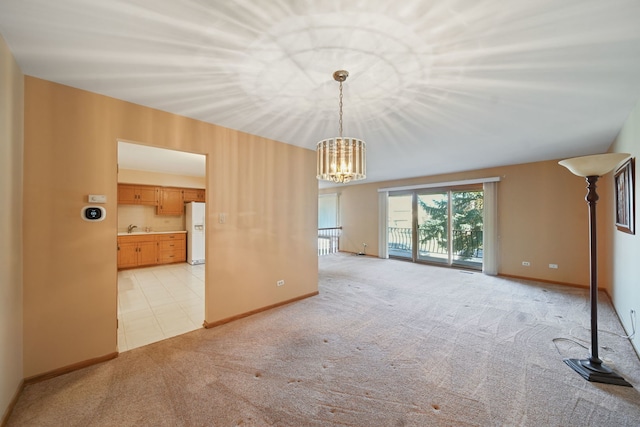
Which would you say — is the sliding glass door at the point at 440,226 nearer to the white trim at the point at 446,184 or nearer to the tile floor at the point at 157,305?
the white trim at the point at 446,184

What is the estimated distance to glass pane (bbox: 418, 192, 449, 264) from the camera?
243 inches

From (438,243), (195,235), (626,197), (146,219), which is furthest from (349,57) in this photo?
(146,219)

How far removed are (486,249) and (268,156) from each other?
16.6ft

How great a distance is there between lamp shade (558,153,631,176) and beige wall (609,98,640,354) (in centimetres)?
59

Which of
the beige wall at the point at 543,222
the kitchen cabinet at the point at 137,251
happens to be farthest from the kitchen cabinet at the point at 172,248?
the beige wall at the point at 543,222

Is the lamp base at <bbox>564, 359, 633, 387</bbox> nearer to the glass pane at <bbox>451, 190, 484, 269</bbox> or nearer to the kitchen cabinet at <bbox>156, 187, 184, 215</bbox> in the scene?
the glass pane at <bbox>451, 190, 484, 269</bbox>

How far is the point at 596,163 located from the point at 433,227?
4.47m

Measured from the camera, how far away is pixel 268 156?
11.3ft

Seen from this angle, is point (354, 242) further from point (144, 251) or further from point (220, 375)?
point (220, 375)

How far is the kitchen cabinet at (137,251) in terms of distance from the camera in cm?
568

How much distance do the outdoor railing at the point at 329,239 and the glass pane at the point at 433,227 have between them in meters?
2.85

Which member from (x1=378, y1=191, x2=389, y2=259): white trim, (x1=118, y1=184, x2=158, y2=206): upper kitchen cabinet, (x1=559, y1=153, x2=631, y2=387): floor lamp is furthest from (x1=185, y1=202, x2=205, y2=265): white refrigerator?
(x1=559, y1=153, x2=631, y2=387): floor lamp

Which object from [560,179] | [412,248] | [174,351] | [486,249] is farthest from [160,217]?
[560,179]

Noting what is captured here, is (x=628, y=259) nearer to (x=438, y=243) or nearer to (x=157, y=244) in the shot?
(x=438, y=243)
